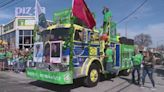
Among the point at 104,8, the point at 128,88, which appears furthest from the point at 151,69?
the point at 104,8

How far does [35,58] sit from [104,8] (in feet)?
14.5

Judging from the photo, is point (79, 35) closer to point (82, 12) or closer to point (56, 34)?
point (56, 34)

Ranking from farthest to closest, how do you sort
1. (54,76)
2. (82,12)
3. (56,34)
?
(56,34) → (82,12) → (54,76)

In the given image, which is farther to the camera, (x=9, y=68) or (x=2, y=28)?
(x=2, y=28)

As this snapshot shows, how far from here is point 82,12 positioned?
1145 centimetres

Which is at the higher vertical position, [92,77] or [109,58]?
[109,58]

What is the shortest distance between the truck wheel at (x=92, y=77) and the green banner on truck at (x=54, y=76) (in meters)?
1.76

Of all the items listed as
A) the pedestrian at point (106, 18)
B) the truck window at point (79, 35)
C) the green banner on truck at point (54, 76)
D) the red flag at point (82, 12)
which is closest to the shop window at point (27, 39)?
the pedestrian at point (106, 18)

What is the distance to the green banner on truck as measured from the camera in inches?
421

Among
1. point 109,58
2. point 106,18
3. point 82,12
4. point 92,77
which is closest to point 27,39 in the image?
point 106,18

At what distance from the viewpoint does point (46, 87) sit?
12.8 metres

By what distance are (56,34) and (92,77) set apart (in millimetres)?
2444

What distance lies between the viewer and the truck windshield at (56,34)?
11680 millimetres

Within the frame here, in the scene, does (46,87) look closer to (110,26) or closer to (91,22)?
(91,22)
